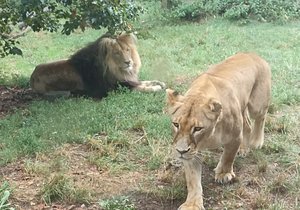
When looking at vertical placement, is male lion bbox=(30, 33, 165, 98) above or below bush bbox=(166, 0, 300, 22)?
above

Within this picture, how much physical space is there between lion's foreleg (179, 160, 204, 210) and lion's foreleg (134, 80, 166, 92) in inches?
137

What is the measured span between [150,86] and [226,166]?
11.0ft

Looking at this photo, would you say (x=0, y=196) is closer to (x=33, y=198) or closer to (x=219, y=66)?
(x=33, y=198)

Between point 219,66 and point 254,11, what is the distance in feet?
28.8

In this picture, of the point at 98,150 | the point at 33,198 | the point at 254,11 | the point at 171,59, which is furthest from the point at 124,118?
the point at 254,11

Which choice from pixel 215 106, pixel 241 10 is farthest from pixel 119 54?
pixel 241 10

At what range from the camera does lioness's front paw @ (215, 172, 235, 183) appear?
5086 millimetres

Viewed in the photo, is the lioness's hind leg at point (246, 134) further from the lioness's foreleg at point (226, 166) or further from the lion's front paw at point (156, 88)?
the lion's front paw at point (156, 88)

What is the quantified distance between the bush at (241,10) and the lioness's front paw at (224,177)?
8961 mm

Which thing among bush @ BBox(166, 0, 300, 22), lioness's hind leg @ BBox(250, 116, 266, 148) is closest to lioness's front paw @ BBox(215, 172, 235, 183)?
lioness's hind leg @ BBox(250, 116, 266, 148)

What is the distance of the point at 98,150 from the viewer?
19.2ft

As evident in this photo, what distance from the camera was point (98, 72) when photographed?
849 centimetres

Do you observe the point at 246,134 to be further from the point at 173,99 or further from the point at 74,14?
the point at 74,14

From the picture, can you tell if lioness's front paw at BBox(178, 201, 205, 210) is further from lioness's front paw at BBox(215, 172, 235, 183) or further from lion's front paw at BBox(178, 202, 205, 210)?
lioness's front paw at BBox(215, 172, 235, 183)
